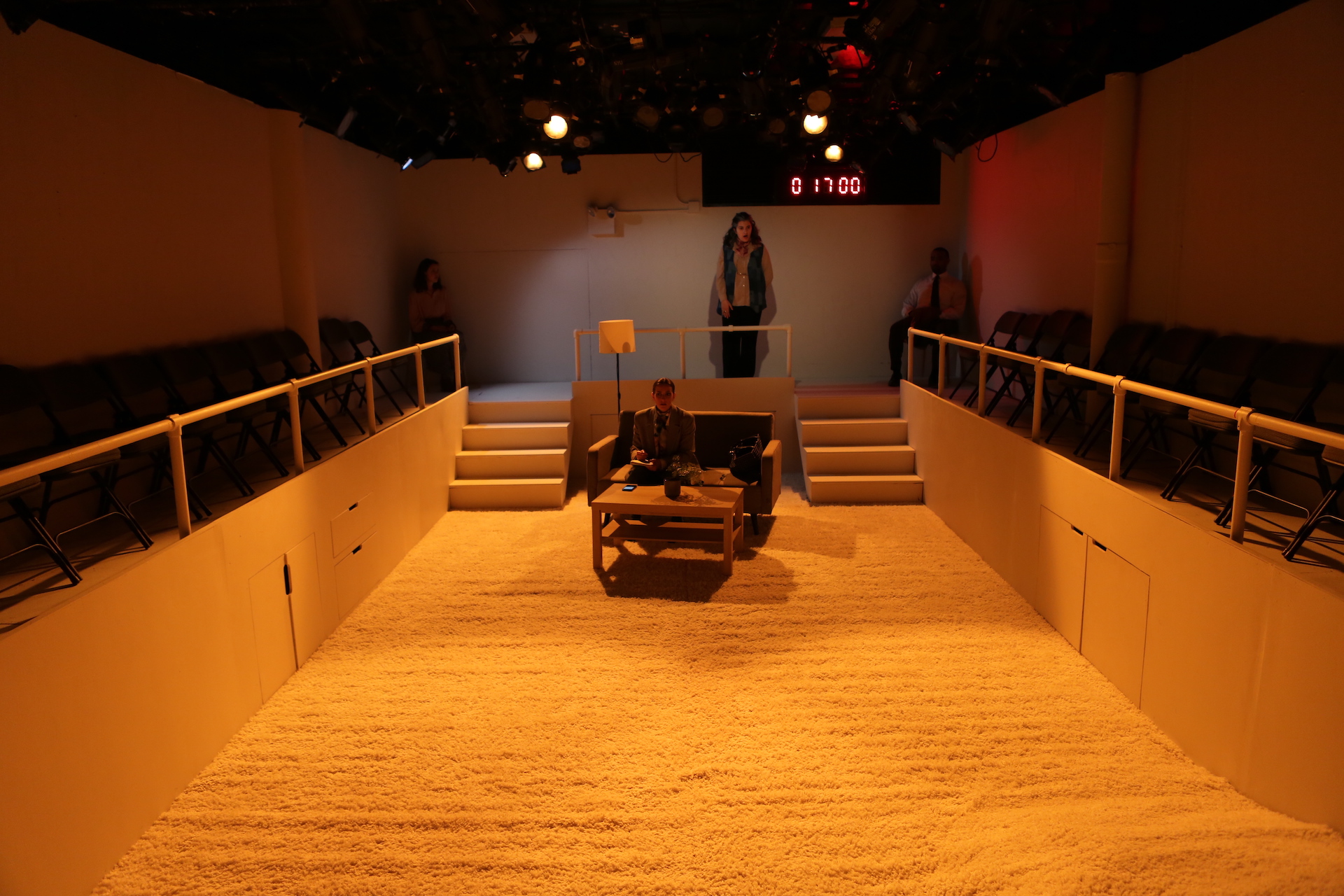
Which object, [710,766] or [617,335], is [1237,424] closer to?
[710,766]

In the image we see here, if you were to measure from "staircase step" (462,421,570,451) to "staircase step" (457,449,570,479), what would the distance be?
0.27 m

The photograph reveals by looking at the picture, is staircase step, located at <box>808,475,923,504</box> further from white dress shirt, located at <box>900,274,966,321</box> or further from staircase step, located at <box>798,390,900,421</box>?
white dress shirt, located at <box>900,274,966,321</box>

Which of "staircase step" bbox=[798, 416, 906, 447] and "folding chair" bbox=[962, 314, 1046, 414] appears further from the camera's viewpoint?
"staircase step" bbox=[798, 416, 906, 447]

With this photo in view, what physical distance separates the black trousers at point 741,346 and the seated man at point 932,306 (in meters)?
1.56

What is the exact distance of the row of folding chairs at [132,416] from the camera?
155 inches

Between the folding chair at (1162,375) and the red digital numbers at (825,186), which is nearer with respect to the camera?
the folding chair at (1162,375)

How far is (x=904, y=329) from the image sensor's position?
997 cm

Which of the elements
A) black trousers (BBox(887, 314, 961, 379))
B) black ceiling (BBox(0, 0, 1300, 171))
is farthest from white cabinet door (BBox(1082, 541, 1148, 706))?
black trousers (BBox(887, 314, 961, 379))

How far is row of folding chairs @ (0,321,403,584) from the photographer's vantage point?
3.94 metres

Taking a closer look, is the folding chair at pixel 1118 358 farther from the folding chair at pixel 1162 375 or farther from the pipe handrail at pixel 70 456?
the pipe handrail at pixel 70 456

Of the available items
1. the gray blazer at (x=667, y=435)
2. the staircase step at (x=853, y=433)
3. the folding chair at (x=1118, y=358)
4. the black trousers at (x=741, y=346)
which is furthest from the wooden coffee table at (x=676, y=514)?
the black trousers at (x=741, y=346)

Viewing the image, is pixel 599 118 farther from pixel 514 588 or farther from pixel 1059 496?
pixel 1059 496

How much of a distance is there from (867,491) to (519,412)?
11.4 feet

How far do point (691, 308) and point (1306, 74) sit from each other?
693 cm
